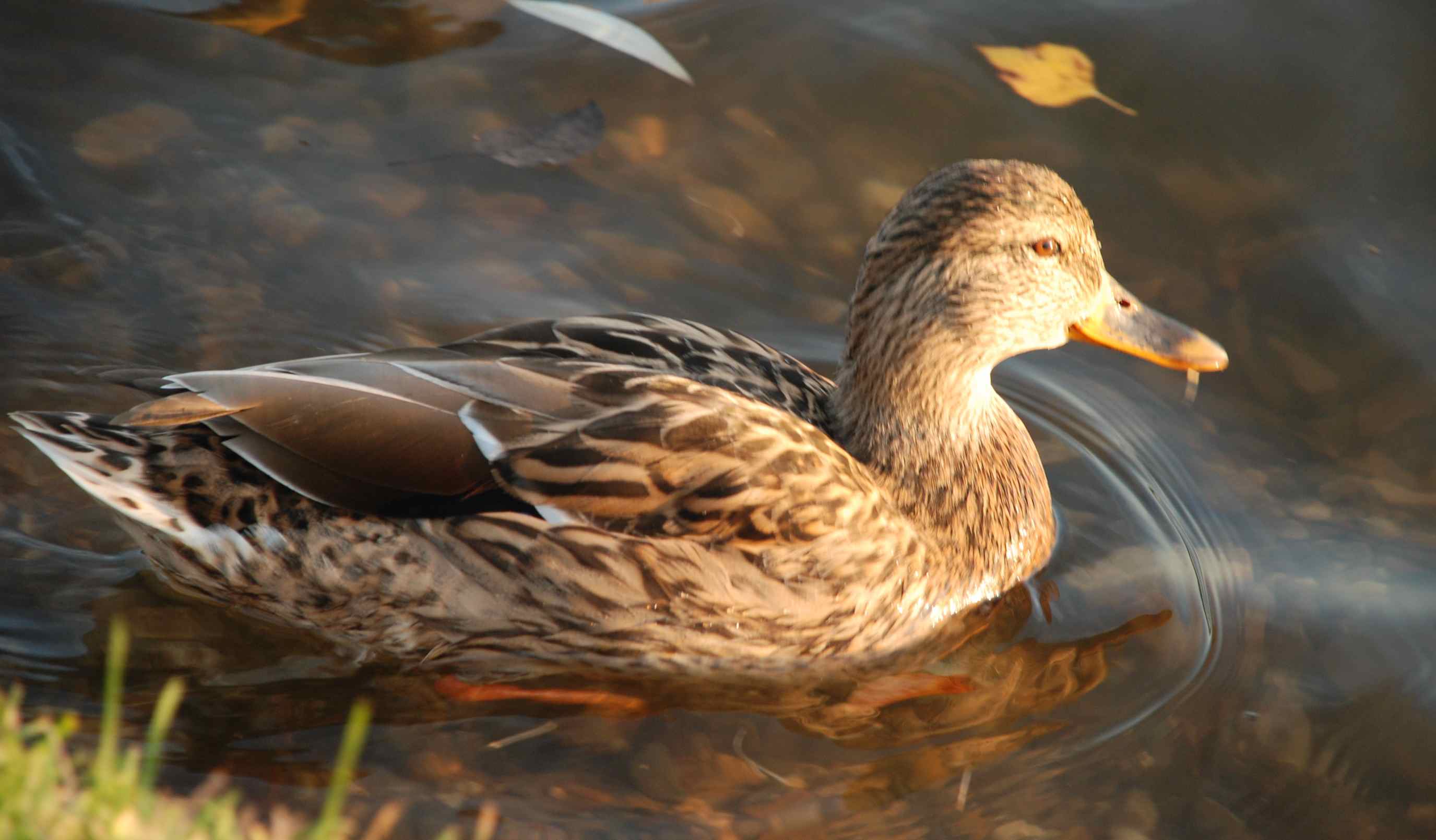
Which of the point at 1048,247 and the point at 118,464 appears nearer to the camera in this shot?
the point at 118,464

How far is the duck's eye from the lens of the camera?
5043mm

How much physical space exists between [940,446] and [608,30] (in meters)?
3.49

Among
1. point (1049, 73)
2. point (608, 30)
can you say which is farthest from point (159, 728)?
point (1049, 73)

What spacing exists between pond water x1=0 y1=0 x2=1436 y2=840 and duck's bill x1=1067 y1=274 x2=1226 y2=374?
780 mm

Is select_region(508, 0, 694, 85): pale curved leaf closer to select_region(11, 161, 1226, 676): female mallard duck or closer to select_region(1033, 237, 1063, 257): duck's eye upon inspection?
select_region(11, 161, 1226, 676): female mallard duck

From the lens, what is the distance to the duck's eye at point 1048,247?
504cm

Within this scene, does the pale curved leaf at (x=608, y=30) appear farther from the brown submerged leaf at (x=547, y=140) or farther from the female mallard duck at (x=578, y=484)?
the female mallard duck at (x=578, y=484)

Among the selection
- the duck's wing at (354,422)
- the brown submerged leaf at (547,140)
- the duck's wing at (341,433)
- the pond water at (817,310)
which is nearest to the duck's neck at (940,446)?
the pond water at (817,310)

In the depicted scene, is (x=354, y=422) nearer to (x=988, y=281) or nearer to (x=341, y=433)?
(x=341, y=433)

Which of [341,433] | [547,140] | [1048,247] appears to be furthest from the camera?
[547,140]

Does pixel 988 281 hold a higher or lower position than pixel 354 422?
higher

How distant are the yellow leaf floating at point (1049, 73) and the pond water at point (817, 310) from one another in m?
0.08

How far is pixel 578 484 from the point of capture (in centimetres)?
464

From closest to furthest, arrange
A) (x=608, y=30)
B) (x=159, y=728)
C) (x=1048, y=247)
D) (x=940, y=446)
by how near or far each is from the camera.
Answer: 1. (x=159, y=728)
2. (x=1048, y=247)
3. (x=940, y=446)
4. (x=608, y=30)
